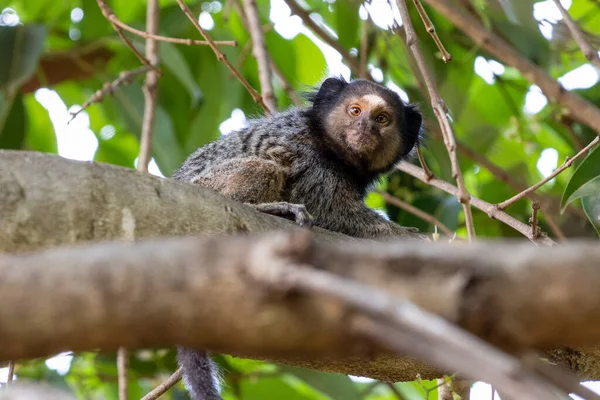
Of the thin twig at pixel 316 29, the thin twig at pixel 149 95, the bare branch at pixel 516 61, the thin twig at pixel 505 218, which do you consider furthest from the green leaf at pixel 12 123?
the thin twig at pixel 505 218

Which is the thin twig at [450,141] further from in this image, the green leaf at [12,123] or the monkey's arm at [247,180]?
the green leaf at [12,123]

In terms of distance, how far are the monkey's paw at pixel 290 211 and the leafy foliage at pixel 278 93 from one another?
135cm

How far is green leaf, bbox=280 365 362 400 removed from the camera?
188 inches

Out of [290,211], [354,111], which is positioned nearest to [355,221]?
[354,111]

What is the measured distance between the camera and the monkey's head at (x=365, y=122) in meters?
5.31

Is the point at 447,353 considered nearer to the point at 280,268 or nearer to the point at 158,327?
the point at 280,268

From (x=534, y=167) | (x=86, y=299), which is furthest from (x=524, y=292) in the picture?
(x=534, y=167)

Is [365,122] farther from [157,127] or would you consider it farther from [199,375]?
[199,375]

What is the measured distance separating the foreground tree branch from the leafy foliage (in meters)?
3.41

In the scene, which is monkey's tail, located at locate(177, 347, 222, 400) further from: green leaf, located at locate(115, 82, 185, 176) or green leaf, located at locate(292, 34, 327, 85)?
green leaf, located at locate(292, 34, 327, 85)

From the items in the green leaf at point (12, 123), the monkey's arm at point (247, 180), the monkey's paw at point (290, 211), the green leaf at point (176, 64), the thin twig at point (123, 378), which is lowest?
the thin twig at point (123, 378)

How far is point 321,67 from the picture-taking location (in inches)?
276

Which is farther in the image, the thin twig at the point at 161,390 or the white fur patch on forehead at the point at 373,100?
the white fur patch on forehead at the point at 373,100

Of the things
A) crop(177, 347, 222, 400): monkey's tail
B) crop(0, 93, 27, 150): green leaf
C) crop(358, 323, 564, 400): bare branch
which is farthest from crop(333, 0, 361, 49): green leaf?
crop(358, 323, 564, 400): bare branch
